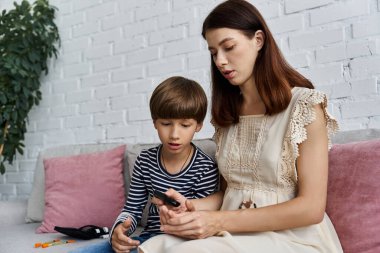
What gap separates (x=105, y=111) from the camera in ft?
8.23

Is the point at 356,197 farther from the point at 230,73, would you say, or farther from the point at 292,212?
the point at 230,73

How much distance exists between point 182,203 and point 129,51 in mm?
1413

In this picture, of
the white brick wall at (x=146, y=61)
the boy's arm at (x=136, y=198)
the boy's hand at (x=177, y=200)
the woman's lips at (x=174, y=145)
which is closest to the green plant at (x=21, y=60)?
the white brick wall at (x=146, y=61)

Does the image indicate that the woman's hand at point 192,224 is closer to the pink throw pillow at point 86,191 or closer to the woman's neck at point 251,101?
the woman's neck at point 251,101

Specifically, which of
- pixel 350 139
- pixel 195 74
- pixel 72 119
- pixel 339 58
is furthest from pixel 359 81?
pixel 72 119

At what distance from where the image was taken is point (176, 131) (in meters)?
1.38

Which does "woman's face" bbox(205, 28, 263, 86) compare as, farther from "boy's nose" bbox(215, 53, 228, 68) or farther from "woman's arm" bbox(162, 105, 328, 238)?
"woman's arm" bbox(162, 105, 328, 238)

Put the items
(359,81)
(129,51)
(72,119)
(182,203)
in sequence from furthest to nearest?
(72,119) < (129,51) < (359,81) < (182,203)

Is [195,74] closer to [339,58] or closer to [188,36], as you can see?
[188,36]

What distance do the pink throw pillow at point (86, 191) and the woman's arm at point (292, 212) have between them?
2.96 feet

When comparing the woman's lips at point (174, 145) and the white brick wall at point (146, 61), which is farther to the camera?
the white brick wall at point (146, 61)

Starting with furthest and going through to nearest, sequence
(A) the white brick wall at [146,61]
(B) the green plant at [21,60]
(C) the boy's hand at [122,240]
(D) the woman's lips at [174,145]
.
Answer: (B) the green plant at [21,60]
(A) the white brick wall at [146,61]
(D) the woman's lips at [174,145]
(C) the boy's hand at [122,240]

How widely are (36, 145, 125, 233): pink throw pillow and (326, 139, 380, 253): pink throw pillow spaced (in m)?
0.96

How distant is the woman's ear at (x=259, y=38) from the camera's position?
124 centimetres
